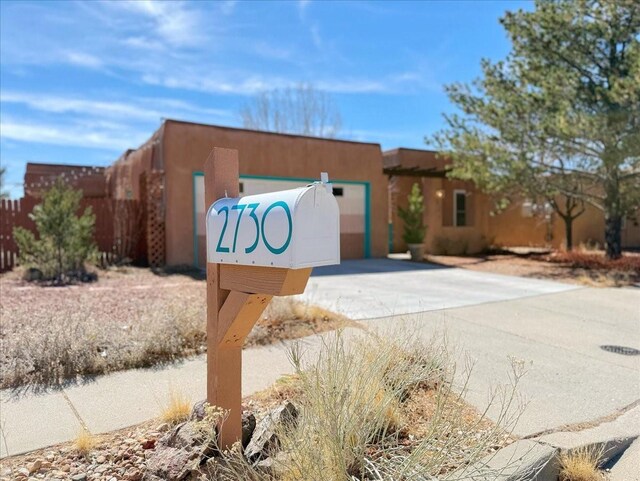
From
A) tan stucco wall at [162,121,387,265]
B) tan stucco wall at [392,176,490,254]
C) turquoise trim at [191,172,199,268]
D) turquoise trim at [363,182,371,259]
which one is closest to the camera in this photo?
tan stucco wall at [162,121,387,265]

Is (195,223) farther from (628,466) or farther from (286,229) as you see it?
(628,466)

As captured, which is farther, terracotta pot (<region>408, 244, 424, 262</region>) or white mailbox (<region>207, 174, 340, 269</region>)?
terracotta pot (<region>408, 244, 424, 262</region>)

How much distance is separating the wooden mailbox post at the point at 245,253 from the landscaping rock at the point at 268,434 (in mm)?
108

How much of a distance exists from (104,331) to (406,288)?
5.89 metres

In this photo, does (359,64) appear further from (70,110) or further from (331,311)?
(331,311)

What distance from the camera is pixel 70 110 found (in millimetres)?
20953

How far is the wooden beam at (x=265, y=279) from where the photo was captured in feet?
7.03

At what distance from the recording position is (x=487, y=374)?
419 centimetres

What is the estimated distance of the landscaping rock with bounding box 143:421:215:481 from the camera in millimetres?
2344

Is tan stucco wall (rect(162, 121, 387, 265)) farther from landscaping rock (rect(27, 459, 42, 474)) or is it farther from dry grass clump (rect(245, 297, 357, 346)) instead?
landscaping rock (rect(27, 459, 42, 474))

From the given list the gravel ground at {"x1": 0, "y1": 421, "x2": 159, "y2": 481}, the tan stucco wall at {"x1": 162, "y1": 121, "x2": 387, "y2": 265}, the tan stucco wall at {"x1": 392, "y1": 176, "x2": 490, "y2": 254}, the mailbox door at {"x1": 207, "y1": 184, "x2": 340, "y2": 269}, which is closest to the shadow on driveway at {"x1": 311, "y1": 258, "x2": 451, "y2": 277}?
the tan stucco wall at {"x1": 162, "y1": 121, "x2": 387, "y2": 265}

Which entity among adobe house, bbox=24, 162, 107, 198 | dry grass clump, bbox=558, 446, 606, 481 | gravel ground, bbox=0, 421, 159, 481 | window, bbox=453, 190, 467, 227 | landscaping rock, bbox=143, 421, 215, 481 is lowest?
dry grass clump, bbox=558, 446, 606, 481

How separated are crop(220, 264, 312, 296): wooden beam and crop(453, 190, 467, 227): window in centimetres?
1750

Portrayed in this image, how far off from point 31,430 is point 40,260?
8.17 metres
